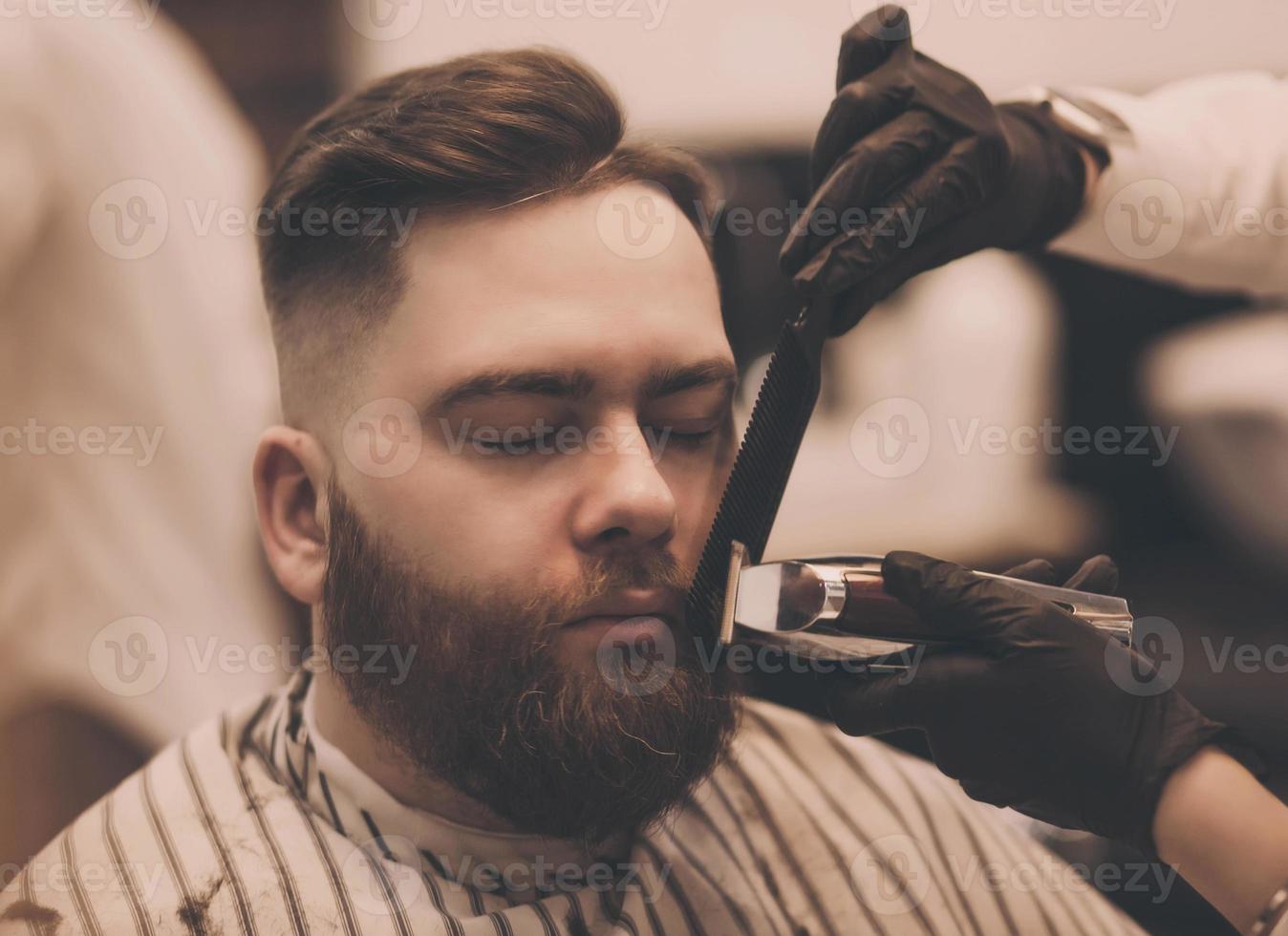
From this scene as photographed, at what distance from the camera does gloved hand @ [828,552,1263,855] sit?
1272 millimetres

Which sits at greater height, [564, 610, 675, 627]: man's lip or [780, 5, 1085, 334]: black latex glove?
[780, 5, 1085, 334]: black latex glove

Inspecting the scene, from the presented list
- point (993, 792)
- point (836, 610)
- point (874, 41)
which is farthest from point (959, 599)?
point (874, 41)

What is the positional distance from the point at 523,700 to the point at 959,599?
1.91 feet

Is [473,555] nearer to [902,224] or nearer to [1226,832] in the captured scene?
[902,224]

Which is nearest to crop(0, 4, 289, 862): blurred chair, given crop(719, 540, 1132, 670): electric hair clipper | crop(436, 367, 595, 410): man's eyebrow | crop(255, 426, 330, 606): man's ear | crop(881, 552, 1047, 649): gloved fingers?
crop(255, 426, 330, 606): man's ear

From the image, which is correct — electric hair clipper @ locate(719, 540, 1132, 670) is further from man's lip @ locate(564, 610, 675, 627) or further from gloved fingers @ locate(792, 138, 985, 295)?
gloved fingers @ locate(792, 138, 985, 295)

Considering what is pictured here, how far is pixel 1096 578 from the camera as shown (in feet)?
5.26

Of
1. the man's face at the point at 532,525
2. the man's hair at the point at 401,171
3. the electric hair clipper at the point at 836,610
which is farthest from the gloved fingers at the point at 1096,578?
the man's hair at the point at 401,171

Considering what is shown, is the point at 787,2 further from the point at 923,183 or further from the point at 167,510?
the point at 167,510

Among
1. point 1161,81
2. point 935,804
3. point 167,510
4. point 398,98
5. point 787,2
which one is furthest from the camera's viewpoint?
point 1161,81

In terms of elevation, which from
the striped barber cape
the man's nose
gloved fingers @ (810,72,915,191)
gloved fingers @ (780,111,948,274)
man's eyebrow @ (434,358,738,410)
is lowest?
the striped barber cape

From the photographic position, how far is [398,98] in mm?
1515

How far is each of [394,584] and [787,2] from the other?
173cm

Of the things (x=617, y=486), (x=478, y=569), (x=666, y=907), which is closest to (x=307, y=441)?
(x=478, y=569)
